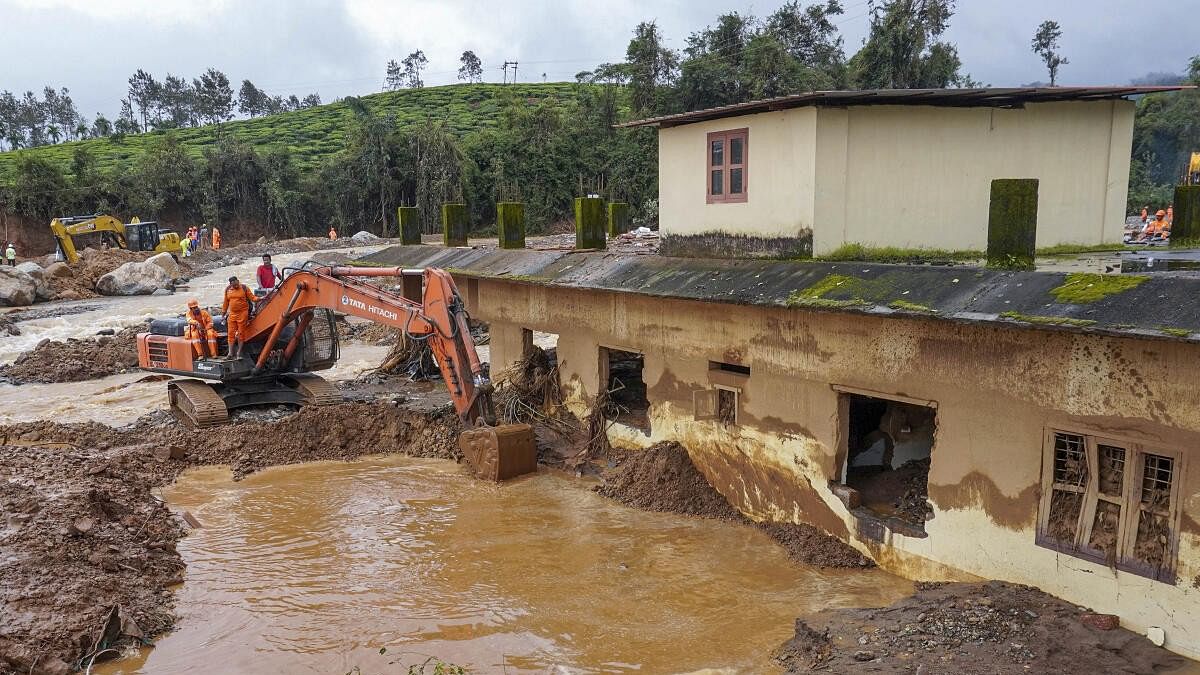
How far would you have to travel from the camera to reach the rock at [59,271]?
29.7 meters

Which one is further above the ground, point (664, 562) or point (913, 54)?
point (913, 54)

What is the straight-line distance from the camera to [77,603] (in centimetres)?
731

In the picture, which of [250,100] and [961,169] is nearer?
[961,169]

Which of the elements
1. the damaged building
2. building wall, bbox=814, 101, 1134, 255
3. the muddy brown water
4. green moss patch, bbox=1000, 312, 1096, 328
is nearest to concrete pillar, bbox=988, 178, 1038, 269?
the damaged building

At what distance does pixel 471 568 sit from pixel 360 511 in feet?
7.99

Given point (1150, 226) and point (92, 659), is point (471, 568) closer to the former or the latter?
point (92, 659)

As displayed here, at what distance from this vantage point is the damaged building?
21.1 feet

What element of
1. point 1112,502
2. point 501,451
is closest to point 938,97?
point 1112,502

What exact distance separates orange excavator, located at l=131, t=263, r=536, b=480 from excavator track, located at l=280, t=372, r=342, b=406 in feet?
0.06

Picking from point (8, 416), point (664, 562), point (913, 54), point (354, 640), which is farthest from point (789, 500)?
point (913, 54)

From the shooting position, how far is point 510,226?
611 inches

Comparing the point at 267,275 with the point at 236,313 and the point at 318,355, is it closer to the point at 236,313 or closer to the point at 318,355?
the point at 236,313

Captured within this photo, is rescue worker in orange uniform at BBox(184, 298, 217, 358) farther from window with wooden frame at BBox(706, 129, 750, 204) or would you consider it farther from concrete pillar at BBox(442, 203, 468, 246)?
window with wooden frame at BBox(706, 129, 750, 204)

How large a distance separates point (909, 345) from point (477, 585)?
4914 millimetres
